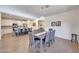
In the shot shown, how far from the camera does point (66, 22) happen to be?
7.61m

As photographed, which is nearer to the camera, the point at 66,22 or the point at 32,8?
the point at 32,8

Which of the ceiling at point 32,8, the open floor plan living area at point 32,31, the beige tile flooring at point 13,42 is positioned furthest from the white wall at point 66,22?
the beige tile flooring at point 13,42

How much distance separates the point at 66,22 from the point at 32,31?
2.85 metres

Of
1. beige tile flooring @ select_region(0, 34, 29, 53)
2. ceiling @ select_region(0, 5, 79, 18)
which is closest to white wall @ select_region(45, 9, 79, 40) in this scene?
ceiling @ select_region(0, 5, 79, 18)

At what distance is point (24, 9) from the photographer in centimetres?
510

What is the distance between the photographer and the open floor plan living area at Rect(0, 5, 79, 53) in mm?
4695

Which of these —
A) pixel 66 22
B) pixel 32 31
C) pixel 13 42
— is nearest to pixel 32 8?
pixel 32 31

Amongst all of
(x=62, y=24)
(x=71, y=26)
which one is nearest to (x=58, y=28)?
Result: (x=62, y=24)

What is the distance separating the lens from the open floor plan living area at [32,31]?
4.70m

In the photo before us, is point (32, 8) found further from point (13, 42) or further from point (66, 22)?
point (66, 22)

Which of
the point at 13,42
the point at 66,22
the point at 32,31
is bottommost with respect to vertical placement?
the point at 13,42

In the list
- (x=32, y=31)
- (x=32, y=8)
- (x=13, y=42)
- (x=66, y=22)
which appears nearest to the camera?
(x=32, y=8)
